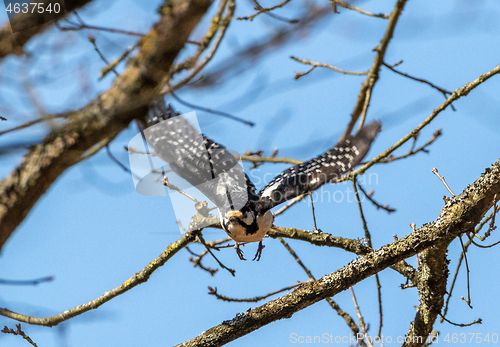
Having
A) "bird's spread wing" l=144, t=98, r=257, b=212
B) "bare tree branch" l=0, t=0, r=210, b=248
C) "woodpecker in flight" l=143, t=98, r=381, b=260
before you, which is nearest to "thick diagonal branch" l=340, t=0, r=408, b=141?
"woodpecker in flight" l=143, t=98, r=381, b=260

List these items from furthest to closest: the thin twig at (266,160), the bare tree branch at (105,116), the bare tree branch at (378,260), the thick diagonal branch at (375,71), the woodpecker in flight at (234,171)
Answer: the thin twig at (266,160) < the woodpecker in flight at (234,171) < the thick diagonal branch at (375,71) < the bare tree branch at (378,260) < the bare tree branch at (105,116)

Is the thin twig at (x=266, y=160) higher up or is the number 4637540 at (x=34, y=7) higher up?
the thin twig at (x=266, y=160)

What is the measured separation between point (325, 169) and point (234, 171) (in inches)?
39.4

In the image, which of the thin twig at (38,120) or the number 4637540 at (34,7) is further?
the number 4637540 at (34,7)

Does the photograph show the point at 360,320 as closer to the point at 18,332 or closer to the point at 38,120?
the point at 18,332

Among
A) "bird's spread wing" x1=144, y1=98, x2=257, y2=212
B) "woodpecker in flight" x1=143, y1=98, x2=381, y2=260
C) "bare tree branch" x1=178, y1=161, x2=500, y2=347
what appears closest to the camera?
"bare tree branch" x1=178, y1=161, x2=500, y2=347

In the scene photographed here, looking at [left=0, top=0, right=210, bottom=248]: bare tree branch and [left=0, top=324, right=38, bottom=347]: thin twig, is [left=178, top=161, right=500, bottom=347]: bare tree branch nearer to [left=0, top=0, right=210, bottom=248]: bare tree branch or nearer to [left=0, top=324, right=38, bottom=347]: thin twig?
[left=0, top=324, right=38, bottom=347]: thin twig

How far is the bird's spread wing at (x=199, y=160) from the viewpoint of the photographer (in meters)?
3.70

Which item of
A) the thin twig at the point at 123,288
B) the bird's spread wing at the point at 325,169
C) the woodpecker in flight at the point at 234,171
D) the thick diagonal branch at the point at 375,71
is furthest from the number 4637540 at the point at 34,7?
the thick diagonal branch at the point at 375,71

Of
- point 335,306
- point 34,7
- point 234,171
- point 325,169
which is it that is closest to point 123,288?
point 234,171

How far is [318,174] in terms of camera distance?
370 cm

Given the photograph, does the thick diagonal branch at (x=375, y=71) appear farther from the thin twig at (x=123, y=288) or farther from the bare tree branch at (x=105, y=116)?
the bare tree branch at (x=105, y=116)

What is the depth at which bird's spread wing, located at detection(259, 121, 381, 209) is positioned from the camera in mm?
3518

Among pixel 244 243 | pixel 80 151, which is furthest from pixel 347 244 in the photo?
pixel 80 151
